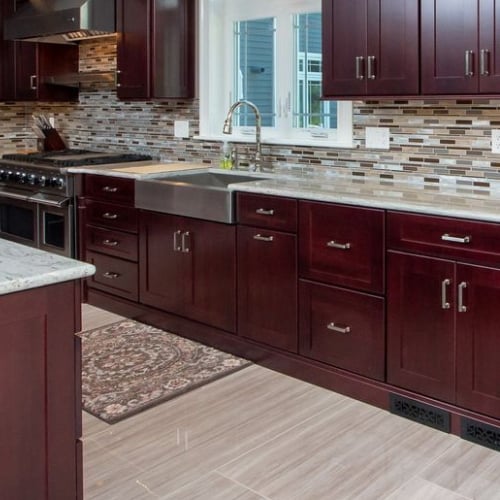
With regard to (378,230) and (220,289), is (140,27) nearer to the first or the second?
(220,289)

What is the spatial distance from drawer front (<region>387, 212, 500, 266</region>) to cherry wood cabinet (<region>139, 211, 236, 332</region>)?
0.96 metres

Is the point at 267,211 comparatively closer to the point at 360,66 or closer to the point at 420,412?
the point at 360,66

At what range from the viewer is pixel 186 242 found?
381 centimetres

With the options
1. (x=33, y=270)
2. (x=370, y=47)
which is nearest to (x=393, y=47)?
(x=370, y=47)

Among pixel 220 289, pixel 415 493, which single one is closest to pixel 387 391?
pixel 415 493

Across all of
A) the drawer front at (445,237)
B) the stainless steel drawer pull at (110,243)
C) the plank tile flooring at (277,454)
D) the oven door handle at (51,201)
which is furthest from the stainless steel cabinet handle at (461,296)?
the oven door handle at (51,201)

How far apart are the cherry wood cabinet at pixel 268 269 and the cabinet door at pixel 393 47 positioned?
680 mm

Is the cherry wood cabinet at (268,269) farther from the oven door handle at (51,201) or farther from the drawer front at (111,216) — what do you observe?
the oven door handle at (51,201)

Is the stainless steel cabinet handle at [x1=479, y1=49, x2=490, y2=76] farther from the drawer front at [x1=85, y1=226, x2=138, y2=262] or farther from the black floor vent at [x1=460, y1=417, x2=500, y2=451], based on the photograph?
the drawer front at [x1=85, y1=226, x2=138, y2=262]

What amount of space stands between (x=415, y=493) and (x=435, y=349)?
64cm

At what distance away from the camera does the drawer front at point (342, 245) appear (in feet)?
9.75

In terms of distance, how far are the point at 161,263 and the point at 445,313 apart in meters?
1.78

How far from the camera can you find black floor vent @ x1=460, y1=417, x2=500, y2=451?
2691mm

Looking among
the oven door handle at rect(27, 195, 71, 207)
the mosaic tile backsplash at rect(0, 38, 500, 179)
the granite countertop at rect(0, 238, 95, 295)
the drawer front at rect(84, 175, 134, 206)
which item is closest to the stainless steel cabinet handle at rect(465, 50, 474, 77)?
the mosaic tile backsplash at rect(0, 38, 500, 179)
